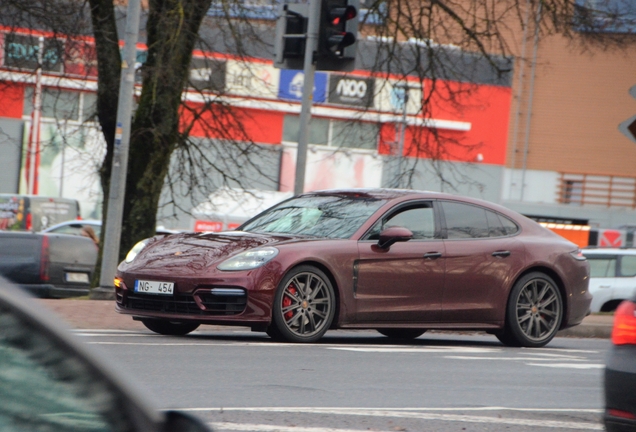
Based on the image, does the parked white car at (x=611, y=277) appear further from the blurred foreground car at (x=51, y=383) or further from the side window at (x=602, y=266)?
the blurred foreground car at (x=51, y=383)

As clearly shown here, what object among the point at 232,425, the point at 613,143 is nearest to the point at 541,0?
the point at 232,425

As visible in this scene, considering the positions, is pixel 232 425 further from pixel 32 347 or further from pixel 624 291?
pixel 624 291

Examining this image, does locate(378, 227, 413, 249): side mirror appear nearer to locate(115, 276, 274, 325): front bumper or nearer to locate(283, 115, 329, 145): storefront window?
locate(115, 276, 274, 325): front bumper

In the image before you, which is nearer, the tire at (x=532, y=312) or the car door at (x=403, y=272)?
the car door at (x=403, y=272)

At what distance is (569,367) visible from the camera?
9.47 m

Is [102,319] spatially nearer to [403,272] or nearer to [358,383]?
[403,272]

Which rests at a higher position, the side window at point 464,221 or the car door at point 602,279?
the side window at point 464,221

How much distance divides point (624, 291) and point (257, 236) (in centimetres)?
1662

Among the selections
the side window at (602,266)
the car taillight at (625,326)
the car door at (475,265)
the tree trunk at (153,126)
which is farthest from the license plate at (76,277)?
the car taillight at (625,326)

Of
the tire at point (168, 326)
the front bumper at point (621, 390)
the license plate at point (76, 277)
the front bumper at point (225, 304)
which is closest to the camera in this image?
the front bumper at point (621, 390)

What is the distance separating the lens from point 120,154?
15.1 metres

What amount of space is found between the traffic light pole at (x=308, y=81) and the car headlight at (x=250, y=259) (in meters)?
3.66

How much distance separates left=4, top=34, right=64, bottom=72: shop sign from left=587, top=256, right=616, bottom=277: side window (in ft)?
43.2

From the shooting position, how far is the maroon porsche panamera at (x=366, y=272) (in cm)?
941
